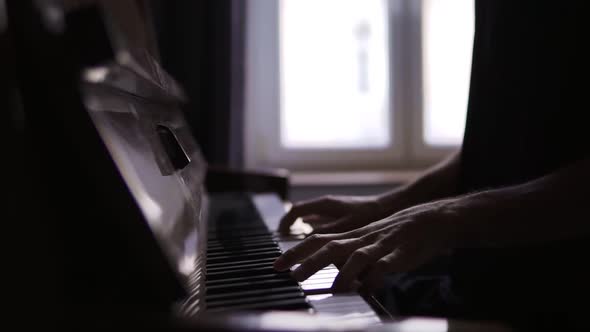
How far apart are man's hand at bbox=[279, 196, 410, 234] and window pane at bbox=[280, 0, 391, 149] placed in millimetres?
1468

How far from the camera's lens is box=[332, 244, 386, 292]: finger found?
1.69 ft

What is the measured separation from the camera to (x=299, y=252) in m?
0.58

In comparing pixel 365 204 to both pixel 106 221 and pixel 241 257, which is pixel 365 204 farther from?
pixel 106 221

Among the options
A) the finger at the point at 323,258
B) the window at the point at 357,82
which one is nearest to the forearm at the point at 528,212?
the finger at the point at 323,258

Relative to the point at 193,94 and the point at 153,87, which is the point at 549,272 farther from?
the point at 193,94

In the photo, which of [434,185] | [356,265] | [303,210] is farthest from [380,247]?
[434,185]

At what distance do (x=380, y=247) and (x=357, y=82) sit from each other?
2025 millimetres

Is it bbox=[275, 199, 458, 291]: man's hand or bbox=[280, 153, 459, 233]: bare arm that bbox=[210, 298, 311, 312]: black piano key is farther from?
bbox=[280, 153, 459, 233]: bare arm

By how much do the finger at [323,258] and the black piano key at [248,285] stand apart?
0.01 metres

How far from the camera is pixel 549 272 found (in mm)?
836

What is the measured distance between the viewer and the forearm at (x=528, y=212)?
1.99 feet

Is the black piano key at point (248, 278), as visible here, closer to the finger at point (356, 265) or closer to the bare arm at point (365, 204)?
the finger at point (356, 265)

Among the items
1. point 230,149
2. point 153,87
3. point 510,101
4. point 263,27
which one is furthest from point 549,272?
point 263,27

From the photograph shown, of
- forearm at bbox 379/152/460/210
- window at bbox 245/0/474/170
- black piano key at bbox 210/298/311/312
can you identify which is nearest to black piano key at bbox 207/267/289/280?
black piano key at bbox 210/298/311/312
